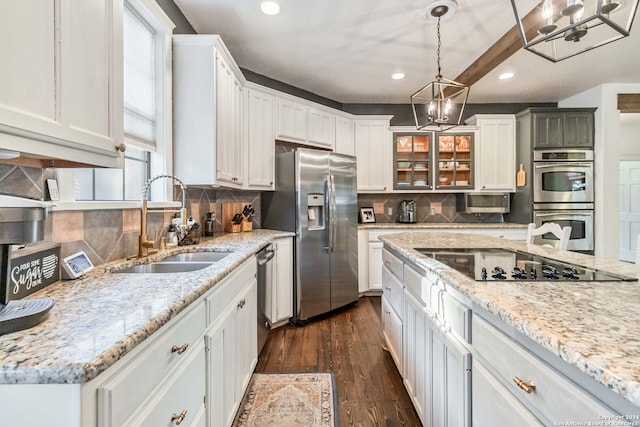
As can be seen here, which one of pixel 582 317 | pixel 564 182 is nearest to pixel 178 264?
pixel 582 317

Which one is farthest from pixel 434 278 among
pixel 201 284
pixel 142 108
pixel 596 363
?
pixel 142 108

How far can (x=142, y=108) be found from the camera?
1.98 metres

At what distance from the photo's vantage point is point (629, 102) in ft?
12.6

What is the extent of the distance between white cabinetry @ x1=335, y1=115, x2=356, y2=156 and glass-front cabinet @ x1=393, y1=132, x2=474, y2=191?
24.7 inches

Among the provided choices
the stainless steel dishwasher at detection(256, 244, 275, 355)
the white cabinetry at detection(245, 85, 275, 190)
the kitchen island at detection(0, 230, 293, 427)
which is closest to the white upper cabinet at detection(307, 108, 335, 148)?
the white cabinetry at detection(245, 85, 275, 190)

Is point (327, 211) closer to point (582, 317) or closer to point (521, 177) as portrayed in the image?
point (582, 317)

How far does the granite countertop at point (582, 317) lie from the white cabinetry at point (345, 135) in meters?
3.02

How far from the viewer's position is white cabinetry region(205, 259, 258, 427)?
1.33 m

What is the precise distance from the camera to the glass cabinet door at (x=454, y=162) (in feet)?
14.4

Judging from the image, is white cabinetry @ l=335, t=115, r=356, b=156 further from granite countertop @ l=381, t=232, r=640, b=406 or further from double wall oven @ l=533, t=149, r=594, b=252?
granite countertop @ l=381, t=232, r=640, b=406

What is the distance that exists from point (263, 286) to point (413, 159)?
2975 millimetres

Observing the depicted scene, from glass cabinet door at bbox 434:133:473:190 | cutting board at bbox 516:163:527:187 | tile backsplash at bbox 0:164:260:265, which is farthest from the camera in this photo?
glass cabinet door at bbox 434:133:473:190

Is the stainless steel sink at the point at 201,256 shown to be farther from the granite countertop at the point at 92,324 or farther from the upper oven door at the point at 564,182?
the upper oven door at the point at 564,182

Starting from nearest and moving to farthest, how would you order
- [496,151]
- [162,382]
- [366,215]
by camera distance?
[162,382] → [496,151] → [366,215]
